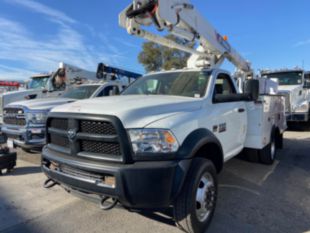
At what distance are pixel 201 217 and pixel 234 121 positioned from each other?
180 centimetres

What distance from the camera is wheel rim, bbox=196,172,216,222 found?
281 cm

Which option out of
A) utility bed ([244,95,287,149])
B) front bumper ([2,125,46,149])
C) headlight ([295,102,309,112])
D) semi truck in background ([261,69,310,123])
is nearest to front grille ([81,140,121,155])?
front bumper ([2,125,46,149])

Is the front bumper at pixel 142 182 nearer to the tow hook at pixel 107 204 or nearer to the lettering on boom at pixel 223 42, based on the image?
the tow hook at pixel 107 204

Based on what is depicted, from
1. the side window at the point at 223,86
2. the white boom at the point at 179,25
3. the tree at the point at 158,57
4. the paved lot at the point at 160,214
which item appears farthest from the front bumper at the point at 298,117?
the tree at the point at 158,57

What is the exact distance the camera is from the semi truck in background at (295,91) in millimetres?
11094

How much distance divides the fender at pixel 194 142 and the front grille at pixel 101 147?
0.63m

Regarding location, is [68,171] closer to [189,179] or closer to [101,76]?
[189,179]

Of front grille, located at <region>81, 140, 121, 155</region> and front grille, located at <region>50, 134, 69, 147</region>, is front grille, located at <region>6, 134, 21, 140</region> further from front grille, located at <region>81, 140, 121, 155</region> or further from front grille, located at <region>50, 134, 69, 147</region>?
front grille, located at <region>81, 140, 121, 155</region>

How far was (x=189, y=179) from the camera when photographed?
2588 mm

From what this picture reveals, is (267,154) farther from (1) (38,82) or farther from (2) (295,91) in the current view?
(1) (38,82)

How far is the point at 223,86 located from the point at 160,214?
91.3 inches

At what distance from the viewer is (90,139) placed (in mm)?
2621

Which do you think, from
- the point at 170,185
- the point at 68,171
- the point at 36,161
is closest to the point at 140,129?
the point at 170,185

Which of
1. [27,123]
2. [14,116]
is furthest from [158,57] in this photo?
[27,123]
